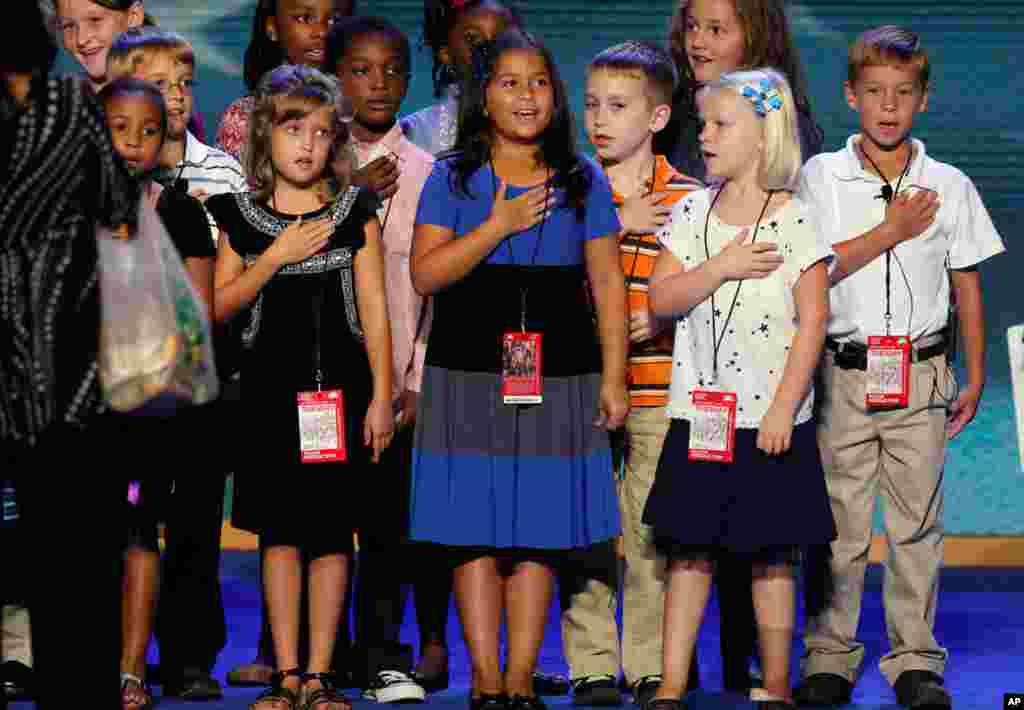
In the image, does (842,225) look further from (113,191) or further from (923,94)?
(113,191)

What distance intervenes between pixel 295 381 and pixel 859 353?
4.57ft

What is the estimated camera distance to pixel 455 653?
5.39m

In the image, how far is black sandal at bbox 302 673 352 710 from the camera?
4406 mm

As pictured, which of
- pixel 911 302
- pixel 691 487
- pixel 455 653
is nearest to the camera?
pixel 691 487

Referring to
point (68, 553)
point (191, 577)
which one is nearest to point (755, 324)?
point (191, 577)

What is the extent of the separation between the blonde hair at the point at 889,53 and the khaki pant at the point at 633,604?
1.03m

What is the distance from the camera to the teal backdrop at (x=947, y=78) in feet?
22.4

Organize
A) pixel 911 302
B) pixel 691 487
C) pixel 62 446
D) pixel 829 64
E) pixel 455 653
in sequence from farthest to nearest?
pixel 829 64 → pixel 455 653 → pixel 911 302 → pixel 691 487 → pixel 62 446

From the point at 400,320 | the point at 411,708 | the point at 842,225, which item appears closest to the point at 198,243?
the point at 400,320

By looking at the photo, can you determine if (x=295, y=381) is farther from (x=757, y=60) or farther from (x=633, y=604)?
(x=757, y=60)

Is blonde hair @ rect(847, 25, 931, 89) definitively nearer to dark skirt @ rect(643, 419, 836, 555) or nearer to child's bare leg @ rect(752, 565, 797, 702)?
dark skirt @ rect(643, 419, 836, 555)

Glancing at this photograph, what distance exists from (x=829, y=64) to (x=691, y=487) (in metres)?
2.91

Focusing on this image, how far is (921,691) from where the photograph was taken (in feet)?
15.2

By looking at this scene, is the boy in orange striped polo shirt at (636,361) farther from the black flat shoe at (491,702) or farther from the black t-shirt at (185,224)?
the black t-shirt at (185,224)
